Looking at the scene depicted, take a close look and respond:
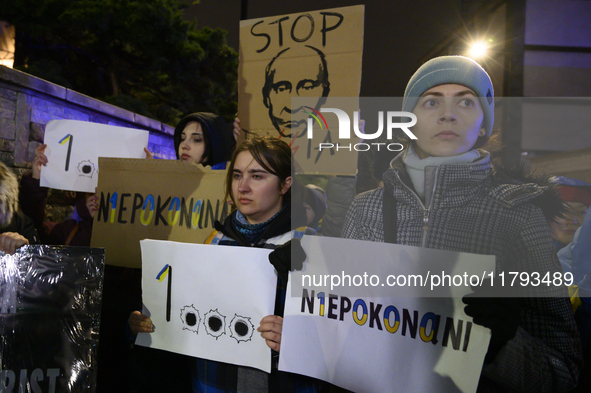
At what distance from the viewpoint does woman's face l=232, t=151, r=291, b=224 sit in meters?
1.45

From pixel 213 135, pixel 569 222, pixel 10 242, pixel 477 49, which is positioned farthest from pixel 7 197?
pixel 477 49

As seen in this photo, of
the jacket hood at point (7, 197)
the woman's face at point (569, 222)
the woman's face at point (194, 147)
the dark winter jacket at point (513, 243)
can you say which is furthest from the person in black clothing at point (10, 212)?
the woman's face at point (569, 222)

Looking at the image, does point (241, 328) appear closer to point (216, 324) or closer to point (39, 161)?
point (216, 324)

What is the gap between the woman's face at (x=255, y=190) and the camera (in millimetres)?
1448

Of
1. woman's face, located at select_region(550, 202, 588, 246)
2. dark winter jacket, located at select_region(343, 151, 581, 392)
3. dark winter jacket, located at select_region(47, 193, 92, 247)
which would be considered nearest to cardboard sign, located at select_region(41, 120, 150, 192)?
dark winter jacket, located at select_region(47, 193, 92, 247)

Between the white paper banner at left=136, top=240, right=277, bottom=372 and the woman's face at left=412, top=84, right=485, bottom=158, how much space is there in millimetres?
601

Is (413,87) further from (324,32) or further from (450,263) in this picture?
(324,32)

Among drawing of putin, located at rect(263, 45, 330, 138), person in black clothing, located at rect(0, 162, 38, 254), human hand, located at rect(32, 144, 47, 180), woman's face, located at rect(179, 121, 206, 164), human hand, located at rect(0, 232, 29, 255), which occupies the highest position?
drawing of putin, located at rect(263, 45, 330, 138)

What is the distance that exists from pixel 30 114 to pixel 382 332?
3056 mm

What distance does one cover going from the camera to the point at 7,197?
1.64m

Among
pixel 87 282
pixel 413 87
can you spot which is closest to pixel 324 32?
pixel 413 87

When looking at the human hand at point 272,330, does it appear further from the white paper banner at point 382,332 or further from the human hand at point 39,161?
the human hand at point 39,161

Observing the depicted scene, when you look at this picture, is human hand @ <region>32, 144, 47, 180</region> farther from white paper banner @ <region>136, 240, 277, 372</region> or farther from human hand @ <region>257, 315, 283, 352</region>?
human hand @ <region>257, 315, 283, 352</region>

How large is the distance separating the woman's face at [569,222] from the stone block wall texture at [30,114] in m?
3.21
